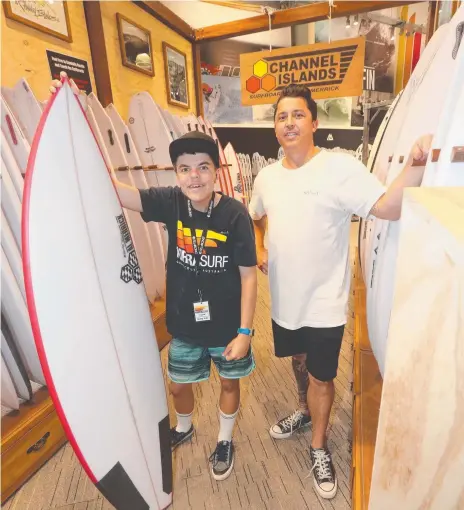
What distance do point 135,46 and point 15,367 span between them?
3051 mm

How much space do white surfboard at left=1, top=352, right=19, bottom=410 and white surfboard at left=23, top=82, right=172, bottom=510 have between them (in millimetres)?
678

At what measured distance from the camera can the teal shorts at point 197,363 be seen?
1.40 m

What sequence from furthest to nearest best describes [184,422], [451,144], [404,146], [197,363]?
[184,422] < [197,363] < [404,146] < [451,144]

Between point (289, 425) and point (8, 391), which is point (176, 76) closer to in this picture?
point (8, 391)

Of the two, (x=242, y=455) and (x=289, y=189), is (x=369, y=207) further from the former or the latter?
(x=242, y=455)

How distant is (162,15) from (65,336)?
141 inches

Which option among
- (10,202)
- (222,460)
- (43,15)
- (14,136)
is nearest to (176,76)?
(43,15)

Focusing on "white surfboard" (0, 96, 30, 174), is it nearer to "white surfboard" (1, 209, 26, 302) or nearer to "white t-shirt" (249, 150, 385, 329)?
"white surfboard" (1, 209, 26, 302)

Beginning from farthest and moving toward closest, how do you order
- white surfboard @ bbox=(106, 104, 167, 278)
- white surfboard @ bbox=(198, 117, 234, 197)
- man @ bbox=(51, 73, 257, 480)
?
white surfboard @ bbox=(198, 117, 234, 197) < white surfboard @ bbox=(106, 104, 167, 278) < man @ bbox=(51, 73, 257, 480)

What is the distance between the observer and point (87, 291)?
1124mm

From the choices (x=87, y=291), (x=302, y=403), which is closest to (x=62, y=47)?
(x=87, y=291)

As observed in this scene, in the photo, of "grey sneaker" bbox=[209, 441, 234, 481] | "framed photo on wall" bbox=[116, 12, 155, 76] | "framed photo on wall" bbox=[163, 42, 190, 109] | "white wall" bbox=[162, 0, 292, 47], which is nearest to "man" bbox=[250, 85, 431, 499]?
"grey sneaker" bbox=[209, 441, 234, 481]

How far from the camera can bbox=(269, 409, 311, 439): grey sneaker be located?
173cm

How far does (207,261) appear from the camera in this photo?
4.22ft
